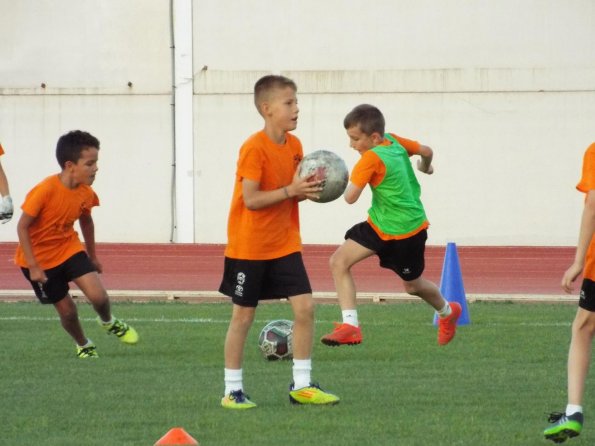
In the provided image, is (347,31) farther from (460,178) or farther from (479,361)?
(479,361)

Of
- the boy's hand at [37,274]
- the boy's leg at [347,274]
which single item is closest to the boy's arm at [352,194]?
the boy's leg at [347,274]

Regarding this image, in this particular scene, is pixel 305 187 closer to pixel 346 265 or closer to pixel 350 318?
pixel 350 318

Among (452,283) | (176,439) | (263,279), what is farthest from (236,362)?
(452,283)

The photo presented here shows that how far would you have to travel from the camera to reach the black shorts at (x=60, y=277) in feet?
33.7

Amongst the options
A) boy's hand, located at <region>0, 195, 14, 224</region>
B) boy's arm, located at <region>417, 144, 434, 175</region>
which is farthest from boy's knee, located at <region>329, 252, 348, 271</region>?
boy's hand, located at <region>0, 195, 14, 224</region>

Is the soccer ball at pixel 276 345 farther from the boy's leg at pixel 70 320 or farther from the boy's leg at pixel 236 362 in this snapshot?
the boy's leg at pixel 236 362

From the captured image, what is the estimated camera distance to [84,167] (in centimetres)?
1016

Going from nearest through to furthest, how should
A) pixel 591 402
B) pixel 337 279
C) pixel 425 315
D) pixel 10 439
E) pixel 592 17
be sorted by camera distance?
pixel 10 439 < pixel 591 402 < pixel 337 279 < pixel 425 315 < pixel 592 17

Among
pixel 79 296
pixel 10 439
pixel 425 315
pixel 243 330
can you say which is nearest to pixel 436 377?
pixel 243 330

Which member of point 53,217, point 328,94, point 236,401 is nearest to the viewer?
point 236,401

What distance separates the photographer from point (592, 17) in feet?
93.7

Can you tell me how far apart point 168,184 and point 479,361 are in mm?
21249

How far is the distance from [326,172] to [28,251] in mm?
3166

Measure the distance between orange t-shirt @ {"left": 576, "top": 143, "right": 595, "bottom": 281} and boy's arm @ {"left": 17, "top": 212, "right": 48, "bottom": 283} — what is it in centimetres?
484
